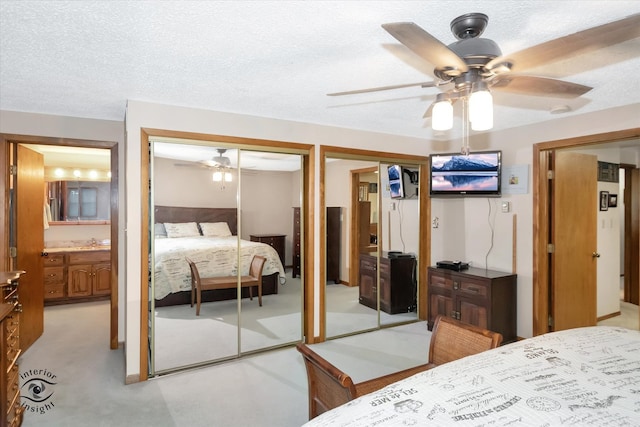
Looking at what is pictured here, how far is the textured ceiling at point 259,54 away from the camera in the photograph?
1640mm

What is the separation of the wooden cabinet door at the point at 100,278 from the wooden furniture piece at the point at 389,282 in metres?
3.95

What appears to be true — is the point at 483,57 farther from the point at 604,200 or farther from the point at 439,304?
the point at 604,200

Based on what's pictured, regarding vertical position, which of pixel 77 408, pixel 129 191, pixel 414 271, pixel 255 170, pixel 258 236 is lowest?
pixel 77 408

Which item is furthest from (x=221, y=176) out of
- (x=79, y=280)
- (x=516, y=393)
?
(x=79, y=280)

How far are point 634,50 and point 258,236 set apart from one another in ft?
10.5

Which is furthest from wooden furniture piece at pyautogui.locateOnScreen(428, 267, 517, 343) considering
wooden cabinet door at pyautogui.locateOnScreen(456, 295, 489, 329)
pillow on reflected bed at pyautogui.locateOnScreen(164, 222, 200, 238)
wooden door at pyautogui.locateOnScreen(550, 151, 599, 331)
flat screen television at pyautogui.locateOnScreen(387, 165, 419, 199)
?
pillow on reflected bed at pyautogui.locateOnScreen(164, 222, 200, 238)

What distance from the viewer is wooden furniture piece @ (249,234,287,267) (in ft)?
12.1

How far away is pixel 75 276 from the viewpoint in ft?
17.4

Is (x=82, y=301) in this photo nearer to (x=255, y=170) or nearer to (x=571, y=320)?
(x=255, y=170)

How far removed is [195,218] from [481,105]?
2705 millimetres

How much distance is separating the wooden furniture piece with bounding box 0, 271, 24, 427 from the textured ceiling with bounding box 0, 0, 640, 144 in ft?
4.86

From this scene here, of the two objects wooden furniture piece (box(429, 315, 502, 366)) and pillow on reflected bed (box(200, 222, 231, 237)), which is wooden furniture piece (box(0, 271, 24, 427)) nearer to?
pillow on reflected bed (box(200, 222, 231, 237))

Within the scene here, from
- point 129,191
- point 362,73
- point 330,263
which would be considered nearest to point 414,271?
point 330,263

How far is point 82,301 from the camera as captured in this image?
17.8 feet
